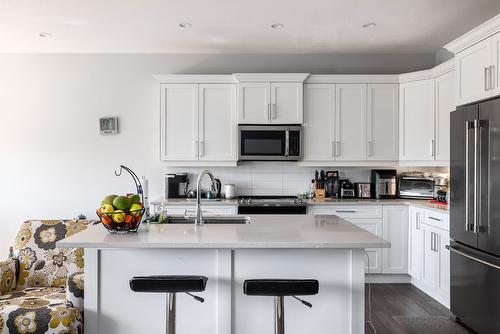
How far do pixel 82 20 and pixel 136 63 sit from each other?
109cm

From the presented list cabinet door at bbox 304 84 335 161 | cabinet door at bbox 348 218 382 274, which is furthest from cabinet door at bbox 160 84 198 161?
cabinet door at bbox 348 218 382 274

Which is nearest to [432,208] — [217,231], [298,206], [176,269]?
[298,206]

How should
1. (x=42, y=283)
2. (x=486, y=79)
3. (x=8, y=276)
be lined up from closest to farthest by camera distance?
(x=8, y=276) → (x=42, y=283) → (x=486, y=79)

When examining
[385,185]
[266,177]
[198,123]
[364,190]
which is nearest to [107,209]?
[198,123]

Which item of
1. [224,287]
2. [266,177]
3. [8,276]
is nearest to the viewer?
[224,287]

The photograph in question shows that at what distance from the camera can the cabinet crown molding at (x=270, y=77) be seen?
174 inches

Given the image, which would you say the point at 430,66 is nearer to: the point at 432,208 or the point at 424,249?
the point at 432,208

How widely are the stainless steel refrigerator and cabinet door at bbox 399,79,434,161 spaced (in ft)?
3.51

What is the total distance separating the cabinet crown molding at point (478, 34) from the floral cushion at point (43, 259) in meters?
3.36

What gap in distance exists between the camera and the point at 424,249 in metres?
3.96

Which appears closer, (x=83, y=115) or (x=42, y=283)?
(x=42, y=283)

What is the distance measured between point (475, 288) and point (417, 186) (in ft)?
6.18

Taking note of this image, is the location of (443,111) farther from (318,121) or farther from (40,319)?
(40,319)

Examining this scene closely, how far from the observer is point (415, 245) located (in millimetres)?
4145
